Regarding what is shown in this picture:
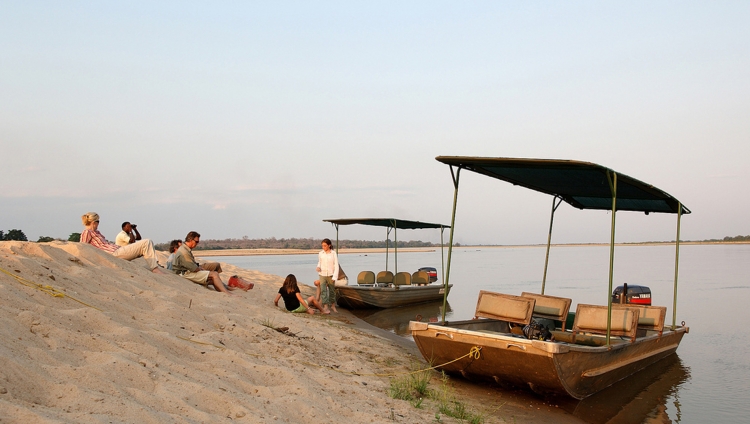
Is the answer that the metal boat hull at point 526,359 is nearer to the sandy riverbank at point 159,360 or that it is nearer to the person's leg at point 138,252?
Answer: the sandy riverbank at point 159,360

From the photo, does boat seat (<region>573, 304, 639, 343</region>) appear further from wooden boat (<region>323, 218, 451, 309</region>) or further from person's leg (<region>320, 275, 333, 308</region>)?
wooden boat (<region>323, 218, 451, 309</region>)

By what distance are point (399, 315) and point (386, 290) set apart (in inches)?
36.8

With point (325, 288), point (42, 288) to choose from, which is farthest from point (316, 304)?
point (42, 288)

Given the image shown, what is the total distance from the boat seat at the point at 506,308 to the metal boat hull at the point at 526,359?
785 millimetres

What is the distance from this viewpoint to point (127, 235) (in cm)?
1277

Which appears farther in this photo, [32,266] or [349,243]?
[349,243]

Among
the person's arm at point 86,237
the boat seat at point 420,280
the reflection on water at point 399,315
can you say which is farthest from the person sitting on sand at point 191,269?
the boat seat at point 420,280

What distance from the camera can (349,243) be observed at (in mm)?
112188

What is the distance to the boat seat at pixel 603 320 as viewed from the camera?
9.23 meters

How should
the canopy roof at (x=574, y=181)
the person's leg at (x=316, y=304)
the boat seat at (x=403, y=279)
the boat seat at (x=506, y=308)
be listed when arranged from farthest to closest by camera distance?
1. the boat seat at (x=403, y=279)
2. the person's leg at (x=316, y=304)
3. the boat seat at (x=506, y=308)
4. the canopy roof at (x=574, y=181)

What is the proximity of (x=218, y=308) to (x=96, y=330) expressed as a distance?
347 cm

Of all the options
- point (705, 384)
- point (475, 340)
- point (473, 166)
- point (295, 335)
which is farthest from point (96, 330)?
point (705, 384)

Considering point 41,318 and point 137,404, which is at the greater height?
point 41,318

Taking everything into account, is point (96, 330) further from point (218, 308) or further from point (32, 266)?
point (218, 308)
